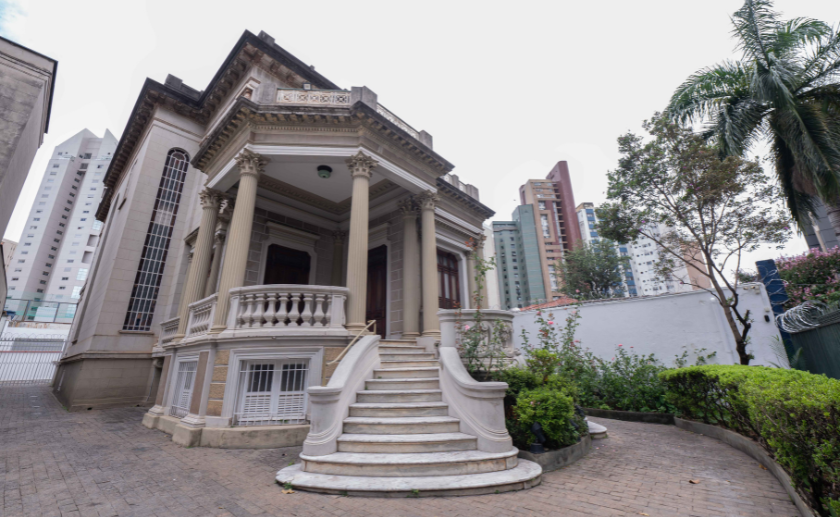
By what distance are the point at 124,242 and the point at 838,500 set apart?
17.1 m

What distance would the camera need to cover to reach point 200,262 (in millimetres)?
9156

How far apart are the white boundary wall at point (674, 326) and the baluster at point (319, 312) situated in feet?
25.5

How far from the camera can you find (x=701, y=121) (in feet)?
32.7

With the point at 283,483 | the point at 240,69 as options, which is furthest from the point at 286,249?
the point at 283,483

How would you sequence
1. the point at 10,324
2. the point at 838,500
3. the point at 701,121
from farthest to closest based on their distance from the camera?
the point at 10,324 → the point at 701,121 → the point at 838,500

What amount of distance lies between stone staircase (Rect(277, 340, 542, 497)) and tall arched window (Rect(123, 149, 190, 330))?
36.9 ft

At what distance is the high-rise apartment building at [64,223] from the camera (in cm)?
6700

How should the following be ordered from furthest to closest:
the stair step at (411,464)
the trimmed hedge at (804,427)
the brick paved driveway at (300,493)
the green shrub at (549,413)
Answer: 1. the green shrub at (549,413)
2. the stair step at (411,464)
3. the brick paved driveway at (300,493)
4. the trimmed hedge at (804,427)

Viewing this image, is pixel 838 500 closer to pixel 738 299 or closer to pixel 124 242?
pixel 738 299

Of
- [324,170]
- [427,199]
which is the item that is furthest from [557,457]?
[324,170]

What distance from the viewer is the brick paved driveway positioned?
3359mm

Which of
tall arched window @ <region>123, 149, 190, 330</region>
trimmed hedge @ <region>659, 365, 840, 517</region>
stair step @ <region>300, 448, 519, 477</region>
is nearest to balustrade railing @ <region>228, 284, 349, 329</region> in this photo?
stair step @ <region>300, 448, 519, 477</region>

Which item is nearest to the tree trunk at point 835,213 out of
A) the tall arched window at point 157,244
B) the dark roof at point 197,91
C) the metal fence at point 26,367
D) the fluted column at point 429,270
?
the fluted column at point 429,270

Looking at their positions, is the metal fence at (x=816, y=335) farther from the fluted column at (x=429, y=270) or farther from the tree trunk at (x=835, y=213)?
the fluted column at (x=429, y=270)
